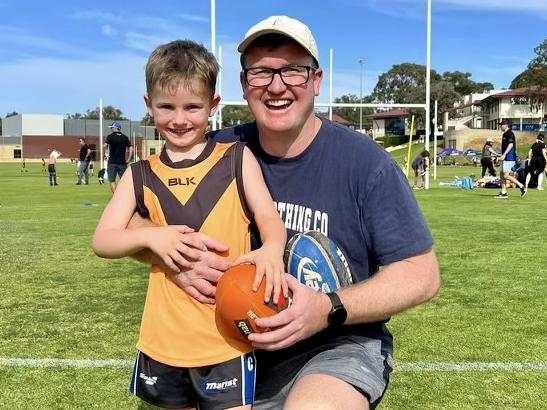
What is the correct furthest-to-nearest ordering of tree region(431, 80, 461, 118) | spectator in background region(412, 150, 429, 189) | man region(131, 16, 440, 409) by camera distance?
tree region(431, 80, 461, 118)
spectator in background region(412, 150, 429, 189)
man region(131, 16, 440, 409)

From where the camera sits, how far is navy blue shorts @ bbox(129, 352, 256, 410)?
2.40 m

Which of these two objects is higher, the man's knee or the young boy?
the young boy

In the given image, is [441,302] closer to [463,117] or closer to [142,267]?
[142,267]

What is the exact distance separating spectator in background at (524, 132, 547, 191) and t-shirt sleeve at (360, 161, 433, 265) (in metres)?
18.9

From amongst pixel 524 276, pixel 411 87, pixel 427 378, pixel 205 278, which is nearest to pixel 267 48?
pixel 205 278

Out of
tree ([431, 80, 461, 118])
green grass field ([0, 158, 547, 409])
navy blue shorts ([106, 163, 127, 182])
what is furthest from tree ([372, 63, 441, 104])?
green grass field ([0, 158, 547, 409])

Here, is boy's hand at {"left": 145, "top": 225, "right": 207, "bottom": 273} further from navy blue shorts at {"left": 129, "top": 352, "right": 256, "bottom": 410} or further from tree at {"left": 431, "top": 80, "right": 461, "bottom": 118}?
tree at {"left": 431, "top": 80, "right": 461, "bottom": 118}

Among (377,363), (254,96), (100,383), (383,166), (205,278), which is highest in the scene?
(254,96)

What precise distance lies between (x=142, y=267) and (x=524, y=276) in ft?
14.4

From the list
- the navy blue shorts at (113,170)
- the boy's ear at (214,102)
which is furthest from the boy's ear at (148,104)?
the navy blue shorts at (113,170)

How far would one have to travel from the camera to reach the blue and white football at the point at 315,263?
2.46m

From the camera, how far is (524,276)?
6957 mm

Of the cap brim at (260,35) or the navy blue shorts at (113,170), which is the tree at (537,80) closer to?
the navy blue shorts at (113,170)

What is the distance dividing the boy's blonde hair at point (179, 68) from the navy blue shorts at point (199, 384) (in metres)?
1.08
